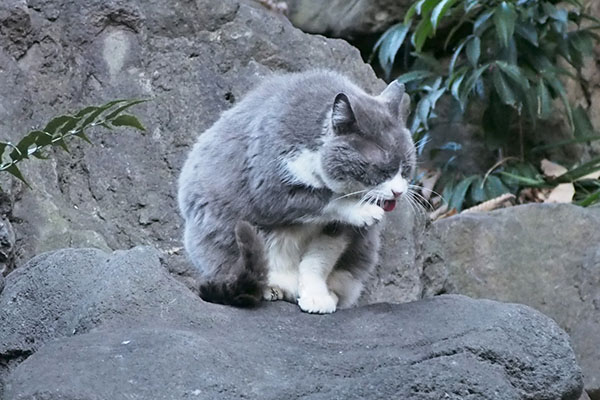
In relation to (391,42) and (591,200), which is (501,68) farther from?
(591,200)

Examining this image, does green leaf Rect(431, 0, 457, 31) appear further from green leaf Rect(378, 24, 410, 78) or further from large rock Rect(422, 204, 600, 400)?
large rock Rect(422, 204, 600, 400)

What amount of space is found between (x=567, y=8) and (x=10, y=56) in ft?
14.0

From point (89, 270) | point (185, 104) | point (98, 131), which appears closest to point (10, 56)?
point (98, 131)

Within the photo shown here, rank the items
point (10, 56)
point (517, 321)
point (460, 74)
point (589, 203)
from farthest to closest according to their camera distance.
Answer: point (460, 74) < point (589, 203) < point (10, 56) < point (517, 321)

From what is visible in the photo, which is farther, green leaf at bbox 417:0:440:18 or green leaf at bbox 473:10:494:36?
green leaf at bbox 473:10:494:36

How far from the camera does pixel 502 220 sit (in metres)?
5.71

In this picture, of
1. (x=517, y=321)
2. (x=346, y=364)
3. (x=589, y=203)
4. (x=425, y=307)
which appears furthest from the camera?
(x=589, y=203)

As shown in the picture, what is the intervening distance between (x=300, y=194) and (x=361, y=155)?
10.8 inches

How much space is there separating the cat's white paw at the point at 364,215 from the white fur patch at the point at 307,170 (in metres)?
0.16

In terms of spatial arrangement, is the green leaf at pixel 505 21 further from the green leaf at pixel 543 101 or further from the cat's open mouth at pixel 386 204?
the cat's open mouth at pixel 386 204

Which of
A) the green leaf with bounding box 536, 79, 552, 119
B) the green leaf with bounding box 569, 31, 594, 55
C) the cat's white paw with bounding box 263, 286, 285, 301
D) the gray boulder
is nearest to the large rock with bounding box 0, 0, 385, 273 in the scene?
the gray boulder

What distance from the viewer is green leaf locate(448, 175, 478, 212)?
21.5 feet

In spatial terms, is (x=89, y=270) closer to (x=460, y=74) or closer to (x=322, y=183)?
(x=322, y=183)

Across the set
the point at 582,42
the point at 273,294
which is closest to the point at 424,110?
the point at 582,42
